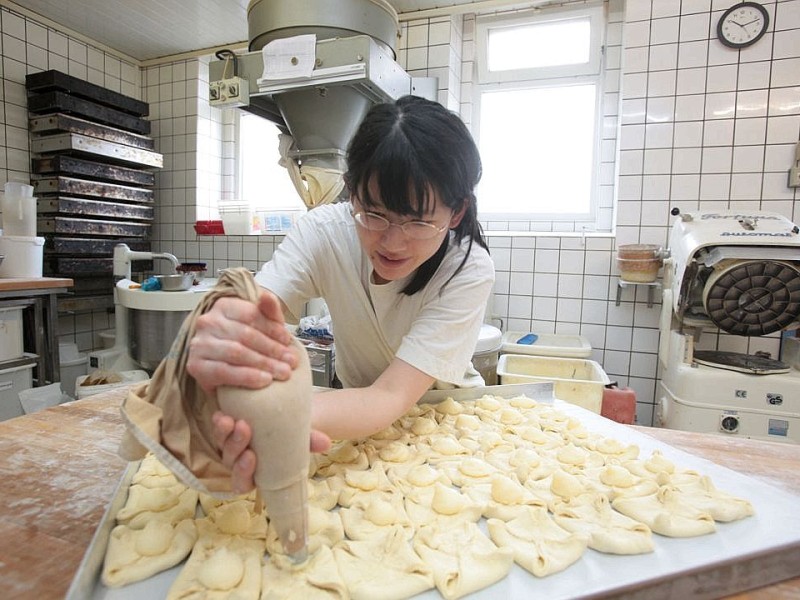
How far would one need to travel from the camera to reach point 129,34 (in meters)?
3.06

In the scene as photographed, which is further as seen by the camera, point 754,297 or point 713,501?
point 754,297

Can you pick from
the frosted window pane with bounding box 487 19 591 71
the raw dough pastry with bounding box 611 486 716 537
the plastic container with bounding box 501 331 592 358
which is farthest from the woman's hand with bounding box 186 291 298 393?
the frosted window pane with bounding box 487 19 591 71

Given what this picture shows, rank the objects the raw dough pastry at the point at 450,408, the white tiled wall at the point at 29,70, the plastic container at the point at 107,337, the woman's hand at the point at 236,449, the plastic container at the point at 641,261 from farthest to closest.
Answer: the plastic container at the point at 107,337 → the white tiled wall at the point at 29,70 → the plastic container at the point at 641,261 → the raw dough pastry at the point at 450,408 → the woman's hand at the point at 236,449

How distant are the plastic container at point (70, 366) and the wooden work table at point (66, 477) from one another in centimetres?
196

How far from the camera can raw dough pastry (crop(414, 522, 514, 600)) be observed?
1.87 feet

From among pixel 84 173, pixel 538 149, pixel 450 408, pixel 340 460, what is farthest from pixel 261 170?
pixel 340 460

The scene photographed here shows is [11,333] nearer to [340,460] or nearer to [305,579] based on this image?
[340,460]

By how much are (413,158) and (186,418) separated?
1.69 feet

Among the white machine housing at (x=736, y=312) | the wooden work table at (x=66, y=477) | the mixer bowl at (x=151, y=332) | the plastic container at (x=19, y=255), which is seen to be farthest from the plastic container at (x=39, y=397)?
the white machine housing at (x=736, y=312)

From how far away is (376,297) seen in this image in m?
1.05

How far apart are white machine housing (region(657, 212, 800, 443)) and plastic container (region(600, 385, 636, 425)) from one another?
143 mm

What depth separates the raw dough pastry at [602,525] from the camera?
2.08ft

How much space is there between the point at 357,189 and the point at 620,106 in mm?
2167

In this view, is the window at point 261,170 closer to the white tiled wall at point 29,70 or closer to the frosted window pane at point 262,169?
the frosted window pane at point 262,169
